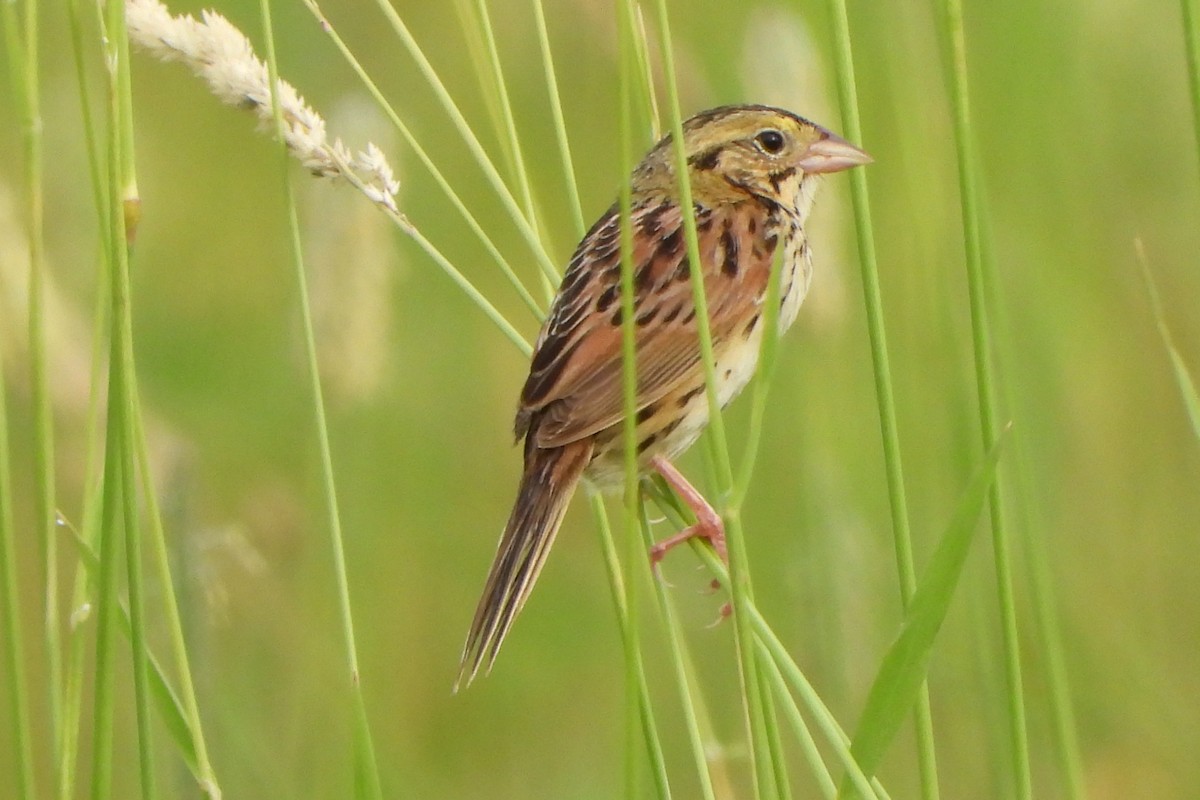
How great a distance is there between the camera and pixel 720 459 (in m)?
1.82

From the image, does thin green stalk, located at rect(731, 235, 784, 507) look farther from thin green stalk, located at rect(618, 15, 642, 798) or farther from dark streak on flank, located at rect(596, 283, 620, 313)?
dark streak on flank, located at rect(596, 283, 620, 313)

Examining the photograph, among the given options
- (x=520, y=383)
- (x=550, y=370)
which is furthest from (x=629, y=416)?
(x=520, y=383)

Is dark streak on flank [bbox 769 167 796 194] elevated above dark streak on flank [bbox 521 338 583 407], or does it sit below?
above

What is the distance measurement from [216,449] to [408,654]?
93 cm

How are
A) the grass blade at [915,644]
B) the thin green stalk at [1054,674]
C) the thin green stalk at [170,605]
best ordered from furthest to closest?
1. the thin green stalk at [1054,674]
2. the thin green stalk at [170,605]
3. the grass blade at [915,644]

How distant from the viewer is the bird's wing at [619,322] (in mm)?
2982

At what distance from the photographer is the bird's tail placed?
256cm

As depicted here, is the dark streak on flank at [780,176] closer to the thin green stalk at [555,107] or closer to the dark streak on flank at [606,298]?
the dark streak on flank at [606,298]

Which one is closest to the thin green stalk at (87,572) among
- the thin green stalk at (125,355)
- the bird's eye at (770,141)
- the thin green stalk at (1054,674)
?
the thin green stalk at (125,355)

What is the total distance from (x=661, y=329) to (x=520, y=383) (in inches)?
67.7

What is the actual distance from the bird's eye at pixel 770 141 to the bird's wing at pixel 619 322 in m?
A: 0.31

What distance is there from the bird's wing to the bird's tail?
6 cm

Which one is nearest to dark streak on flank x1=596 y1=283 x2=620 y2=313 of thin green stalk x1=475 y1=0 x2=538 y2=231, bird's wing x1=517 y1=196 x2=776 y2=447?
bird's wing x1=517 y1=196 x2=776 y2=447

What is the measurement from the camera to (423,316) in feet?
16.4
